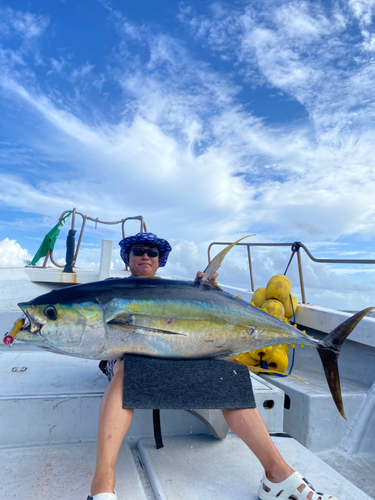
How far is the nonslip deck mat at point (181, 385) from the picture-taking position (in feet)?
4.76

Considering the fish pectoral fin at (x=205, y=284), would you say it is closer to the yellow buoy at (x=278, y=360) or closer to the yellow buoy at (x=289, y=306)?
the yellow buoy at (x=278, y=360)

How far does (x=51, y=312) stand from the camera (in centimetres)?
142

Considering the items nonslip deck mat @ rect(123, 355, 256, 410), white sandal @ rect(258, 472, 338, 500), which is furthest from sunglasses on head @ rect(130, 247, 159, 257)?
white sandal @ rect(258, 472, 338, 500)

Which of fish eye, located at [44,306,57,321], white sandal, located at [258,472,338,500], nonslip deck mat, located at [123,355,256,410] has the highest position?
fish eye, located at [44,306,57,321]

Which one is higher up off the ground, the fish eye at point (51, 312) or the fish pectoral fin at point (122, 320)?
the fish eye at point (51, 312)

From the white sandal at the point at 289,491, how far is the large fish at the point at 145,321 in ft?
1.82

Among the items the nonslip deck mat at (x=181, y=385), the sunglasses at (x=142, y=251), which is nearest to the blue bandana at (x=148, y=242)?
the sunglasses at (x=142, y=251)

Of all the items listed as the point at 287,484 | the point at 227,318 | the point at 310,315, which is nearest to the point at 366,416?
the point at 310,315

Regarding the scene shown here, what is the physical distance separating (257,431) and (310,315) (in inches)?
101

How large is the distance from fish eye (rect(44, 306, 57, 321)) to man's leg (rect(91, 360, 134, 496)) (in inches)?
14.5

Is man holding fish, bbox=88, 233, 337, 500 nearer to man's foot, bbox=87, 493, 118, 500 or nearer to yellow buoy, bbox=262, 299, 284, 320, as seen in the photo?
man's foot, bbox=87, 493, 118, 500

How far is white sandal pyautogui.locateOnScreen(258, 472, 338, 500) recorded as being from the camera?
4.44 feet

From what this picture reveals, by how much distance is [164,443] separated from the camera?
73.0 inches

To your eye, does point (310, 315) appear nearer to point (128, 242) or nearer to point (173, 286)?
point (128, 242)
